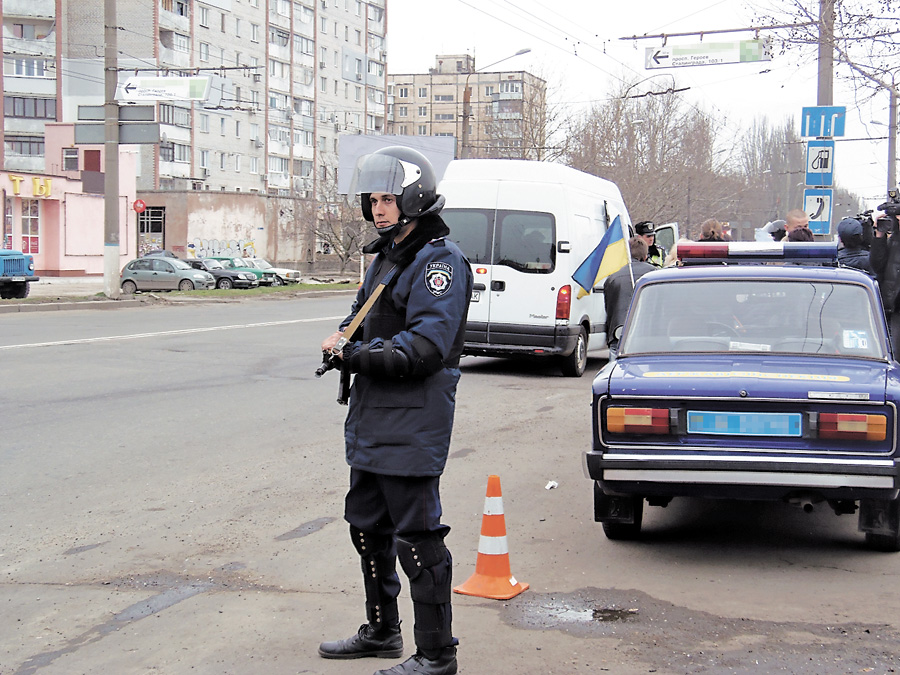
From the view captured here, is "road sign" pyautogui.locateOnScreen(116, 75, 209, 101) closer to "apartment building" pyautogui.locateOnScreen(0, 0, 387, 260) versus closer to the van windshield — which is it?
the van windshield

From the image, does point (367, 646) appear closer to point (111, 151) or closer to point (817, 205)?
point (817, 205)

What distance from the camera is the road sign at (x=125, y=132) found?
2544cm

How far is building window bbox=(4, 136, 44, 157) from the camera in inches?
2667

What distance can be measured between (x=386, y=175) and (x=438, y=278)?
429mm

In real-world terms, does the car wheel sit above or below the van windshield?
below

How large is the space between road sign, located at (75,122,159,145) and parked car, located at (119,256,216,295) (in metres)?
12.9

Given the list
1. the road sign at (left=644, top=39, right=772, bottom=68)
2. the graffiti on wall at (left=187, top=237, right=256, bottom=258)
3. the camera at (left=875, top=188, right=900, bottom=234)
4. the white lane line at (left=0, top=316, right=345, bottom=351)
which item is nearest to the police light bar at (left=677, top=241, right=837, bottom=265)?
the camera at (left=875, top=188, right=900, bottom=234)

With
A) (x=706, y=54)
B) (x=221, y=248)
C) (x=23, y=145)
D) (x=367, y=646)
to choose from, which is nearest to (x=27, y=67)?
(x=23, y=145)

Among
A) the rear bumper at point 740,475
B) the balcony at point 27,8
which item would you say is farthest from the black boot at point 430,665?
the balcony at point 27,8

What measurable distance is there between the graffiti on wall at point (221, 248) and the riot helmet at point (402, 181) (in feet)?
198

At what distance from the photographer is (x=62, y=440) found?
27.6 ft

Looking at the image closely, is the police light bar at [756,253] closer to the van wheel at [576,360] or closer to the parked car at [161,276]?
the van wheel at [576,360]

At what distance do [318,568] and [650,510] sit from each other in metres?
2.35

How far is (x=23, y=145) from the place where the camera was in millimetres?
68062
